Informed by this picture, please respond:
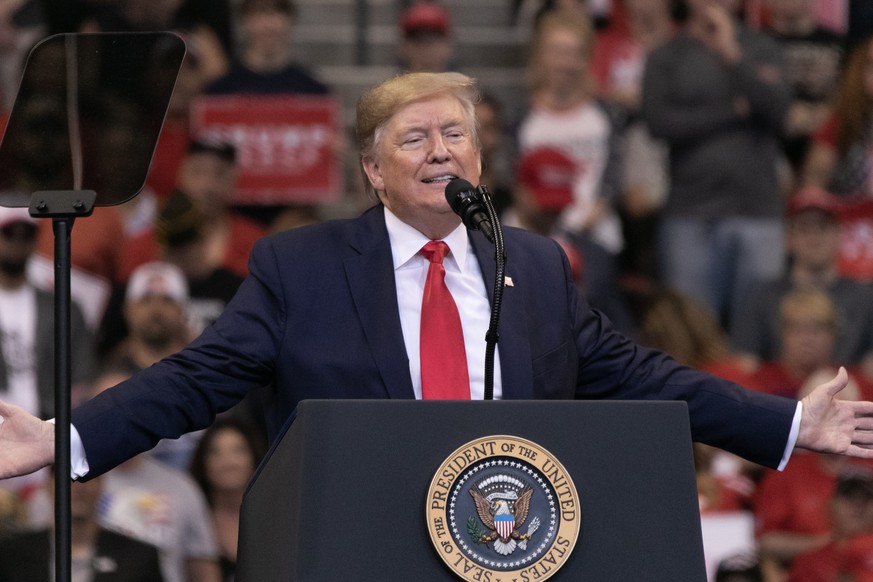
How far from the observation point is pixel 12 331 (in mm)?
→ 5762

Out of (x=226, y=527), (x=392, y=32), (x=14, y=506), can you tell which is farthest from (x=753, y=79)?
(x=14, y=506)

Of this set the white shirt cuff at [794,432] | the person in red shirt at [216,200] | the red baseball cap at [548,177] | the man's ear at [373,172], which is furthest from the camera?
the red baseball cap at [548,177]

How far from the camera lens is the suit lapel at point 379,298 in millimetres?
2844

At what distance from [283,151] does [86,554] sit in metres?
2.17

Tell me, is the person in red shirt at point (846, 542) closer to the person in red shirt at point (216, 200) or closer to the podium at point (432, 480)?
the person in red shirt at point (216, 200)

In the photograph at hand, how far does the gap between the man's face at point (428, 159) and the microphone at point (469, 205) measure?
0.20 meters

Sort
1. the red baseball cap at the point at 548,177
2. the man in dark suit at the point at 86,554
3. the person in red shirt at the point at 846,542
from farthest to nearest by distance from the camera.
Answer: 1. the red baseball cap at the point at 548,177
2. the person in red shirt at the point at 846,542
3. the man in dark suit at the point at 86,554

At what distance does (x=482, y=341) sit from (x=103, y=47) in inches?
34.5

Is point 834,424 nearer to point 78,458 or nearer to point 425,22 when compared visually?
point 78,458

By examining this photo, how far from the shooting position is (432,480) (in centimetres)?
229

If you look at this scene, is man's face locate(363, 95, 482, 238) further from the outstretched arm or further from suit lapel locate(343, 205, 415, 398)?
the outstretched arm

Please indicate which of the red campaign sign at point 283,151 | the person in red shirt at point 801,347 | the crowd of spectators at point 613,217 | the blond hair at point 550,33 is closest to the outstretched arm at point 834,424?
the crowd of spectators at point 613,217

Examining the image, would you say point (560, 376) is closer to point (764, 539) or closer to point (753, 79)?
point (764, 539)

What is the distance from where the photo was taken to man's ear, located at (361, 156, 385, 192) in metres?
3.22
